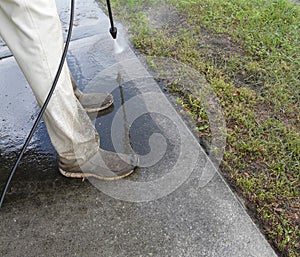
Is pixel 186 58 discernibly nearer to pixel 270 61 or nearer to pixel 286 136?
pixel 270 61

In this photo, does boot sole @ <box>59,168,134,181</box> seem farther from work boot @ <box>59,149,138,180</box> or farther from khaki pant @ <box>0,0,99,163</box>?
khaki pant @ <box>0,0,99,163</box>

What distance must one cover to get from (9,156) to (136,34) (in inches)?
59.9

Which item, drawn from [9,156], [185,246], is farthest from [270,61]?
[9,156]

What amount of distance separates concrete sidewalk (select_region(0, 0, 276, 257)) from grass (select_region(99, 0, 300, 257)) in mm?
129

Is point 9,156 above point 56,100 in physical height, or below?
below

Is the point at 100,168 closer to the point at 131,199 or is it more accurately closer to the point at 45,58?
the point at 131,199

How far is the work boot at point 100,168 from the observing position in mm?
1898

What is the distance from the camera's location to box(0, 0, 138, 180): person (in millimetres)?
1393

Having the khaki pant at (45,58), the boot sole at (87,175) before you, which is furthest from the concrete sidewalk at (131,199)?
the khaki pant at (45,58)

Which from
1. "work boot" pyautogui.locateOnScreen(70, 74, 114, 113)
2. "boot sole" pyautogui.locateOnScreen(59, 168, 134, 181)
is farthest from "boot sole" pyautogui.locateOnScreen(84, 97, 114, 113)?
"boot sole" pyautogui.locateOnScreen(59, 168, 134, 181)

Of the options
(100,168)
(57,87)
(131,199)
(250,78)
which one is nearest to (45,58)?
(57,87)

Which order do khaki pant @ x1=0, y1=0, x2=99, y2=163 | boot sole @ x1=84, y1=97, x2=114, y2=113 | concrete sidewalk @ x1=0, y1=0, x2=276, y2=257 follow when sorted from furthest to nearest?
boot sole @ x1=84, y1=97, x2=114, y2=113 → concrete sidewalk @ x1=0, y1=0, x2=276, y2=257 → khaki pant @ x1=0, y1=0, x2=99, y2=163

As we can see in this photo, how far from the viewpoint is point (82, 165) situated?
6.20 feet

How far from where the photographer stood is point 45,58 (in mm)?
1490
